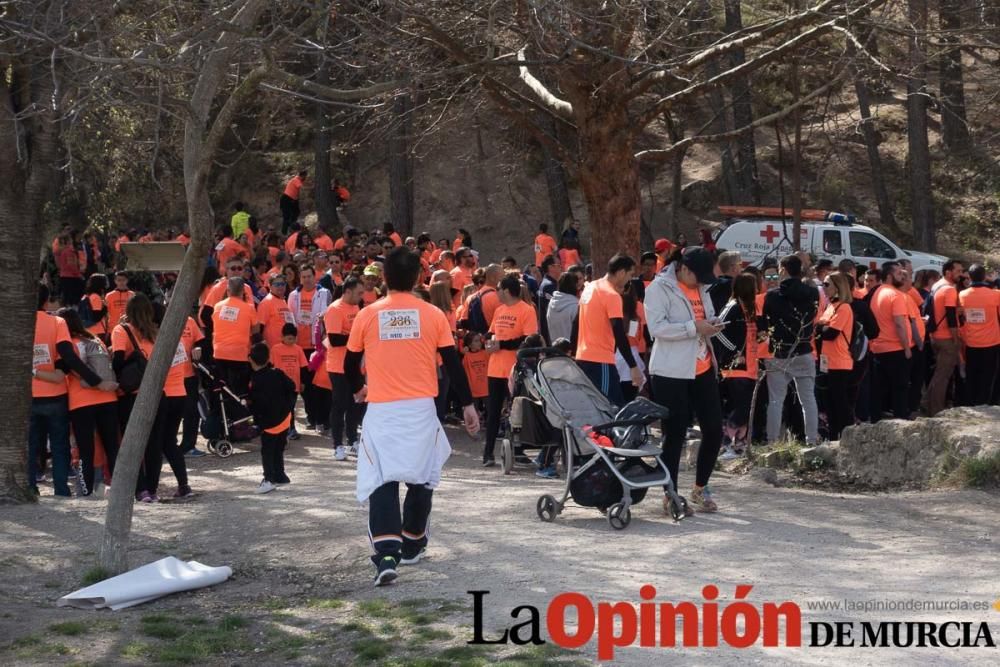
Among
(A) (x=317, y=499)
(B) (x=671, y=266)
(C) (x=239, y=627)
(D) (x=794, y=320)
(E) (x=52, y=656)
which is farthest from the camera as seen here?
(D) (x=794, y=320)

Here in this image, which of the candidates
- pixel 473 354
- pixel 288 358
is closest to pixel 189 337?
pixel 288 358

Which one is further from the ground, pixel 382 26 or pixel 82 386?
pixel 382 26

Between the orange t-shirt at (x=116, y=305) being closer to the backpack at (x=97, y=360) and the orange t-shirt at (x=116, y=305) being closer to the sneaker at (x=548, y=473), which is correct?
the backpack at (x=97, y=360)

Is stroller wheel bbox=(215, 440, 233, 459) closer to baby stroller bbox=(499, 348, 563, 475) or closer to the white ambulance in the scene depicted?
baby stroller bbox=(499, 348, 563, 475)

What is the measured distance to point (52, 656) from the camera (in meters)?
6.55

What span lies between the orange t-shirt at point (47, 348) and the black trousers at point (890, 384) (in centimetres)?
890

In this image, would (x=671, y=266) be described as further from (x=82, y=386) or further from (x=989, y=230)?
(x=989, y=230)

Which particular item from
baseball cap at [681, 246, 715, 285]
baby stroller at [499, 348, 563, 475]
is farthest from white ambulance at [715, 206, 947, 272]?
baseball cap at [681, 246, 715, 285]

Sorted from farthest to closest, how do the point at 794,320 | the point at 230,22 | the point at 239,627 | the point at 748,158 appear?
the point at 748,158
the point at 794,320
the point at 230,22
the point at 239,627

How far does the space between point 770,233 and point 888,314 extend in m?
11.2

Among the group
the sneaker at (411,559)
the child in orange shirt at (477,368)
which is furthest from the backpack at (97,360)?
the child in orange shirt at (477,368)

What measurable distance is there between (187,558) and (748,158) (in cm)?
2347

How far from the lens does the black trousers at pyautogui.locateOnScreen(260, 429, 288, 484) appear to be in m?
10.9

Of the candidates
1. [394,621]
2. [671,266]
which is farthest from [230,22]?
[394,621]
